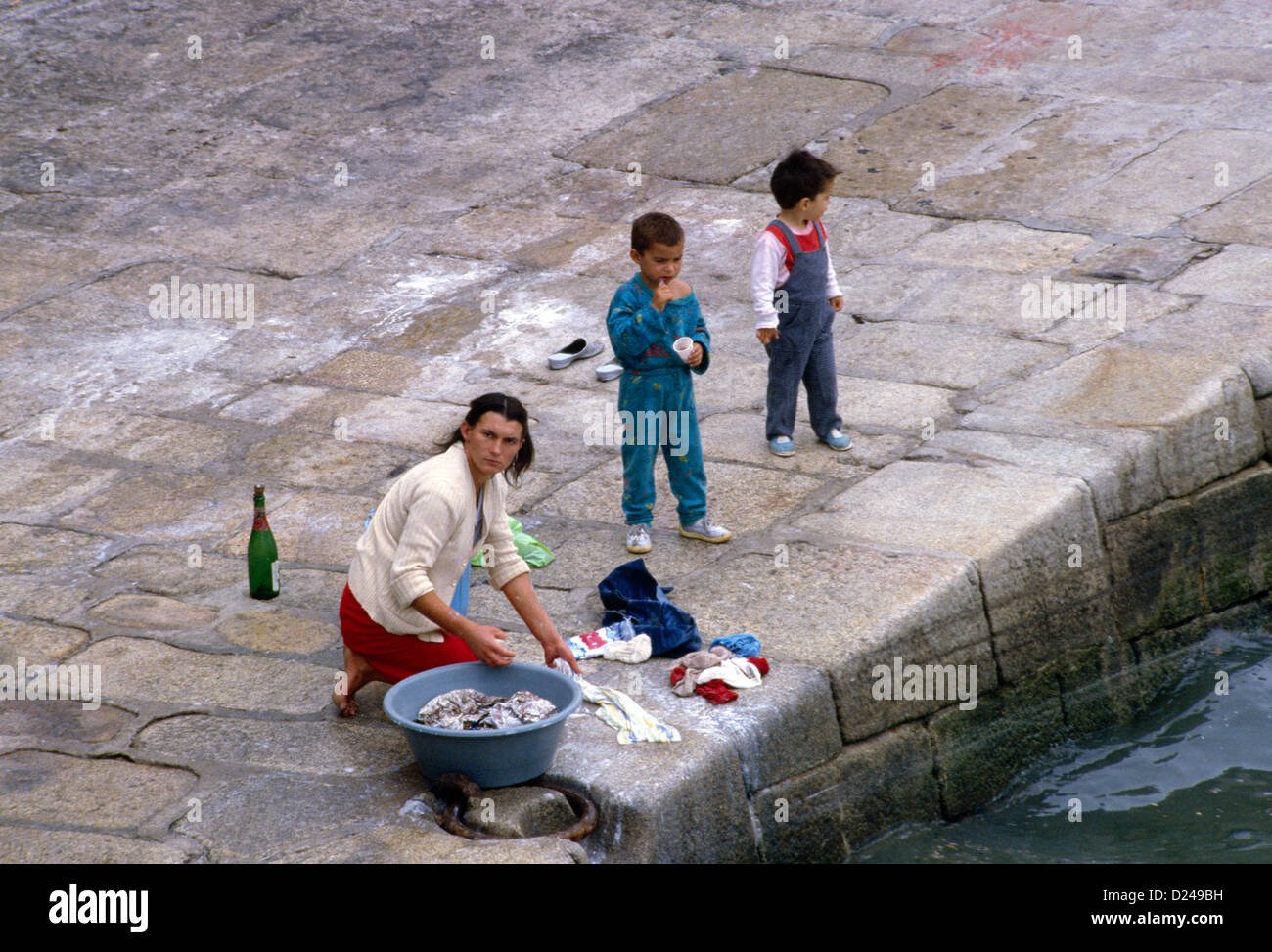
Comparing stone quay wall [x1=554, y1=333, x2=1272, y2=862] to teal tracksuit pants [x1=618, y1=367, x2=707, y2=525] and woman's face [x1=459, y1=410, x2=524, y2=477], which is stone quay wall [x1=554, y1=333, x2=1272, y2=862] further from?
woman's face [x1=459, y1=410, x2=524, y2=477]

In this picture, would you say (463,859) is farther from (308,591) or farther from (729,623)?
(308,591)

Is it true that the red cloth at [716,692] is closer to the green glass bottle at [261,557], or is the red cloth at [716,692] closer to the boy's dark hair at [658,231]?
the boy's dark hair at [658,231]

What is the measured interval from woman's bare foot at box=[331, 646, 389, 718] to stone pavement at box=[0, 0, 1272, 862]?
0.22ft

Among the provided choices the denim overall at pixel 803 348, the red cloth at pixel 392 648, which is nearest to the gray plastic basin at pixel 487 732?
the red cloth at pixel 392 648

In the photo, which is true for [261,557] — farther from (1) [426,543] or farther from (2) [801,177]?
(2) [801,177]

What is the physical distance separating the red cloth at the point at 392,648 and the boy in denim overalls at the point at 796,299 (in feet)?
6.86

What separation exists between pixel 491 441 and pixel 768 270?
2.16 m

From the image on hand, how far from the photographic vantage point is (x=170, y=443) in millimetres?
7512

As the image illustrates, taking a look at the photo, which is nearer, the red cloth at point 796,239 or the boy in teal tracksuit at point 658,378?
the boy in teal tracksuit at point 658,378

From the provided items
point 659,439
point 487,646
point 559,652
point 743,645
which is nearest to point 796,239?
point 659,439

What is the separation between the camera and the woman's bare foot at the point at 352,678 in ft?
16.6

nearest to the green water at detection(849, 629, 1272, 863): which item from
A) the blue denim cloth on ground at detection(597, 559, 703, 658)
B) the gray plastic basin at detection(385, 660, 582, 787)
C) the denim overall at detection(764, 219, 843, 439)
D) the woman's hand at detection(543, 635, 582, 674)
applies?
the blue denim cloth on ground at detection(597, 559, 703, 658)

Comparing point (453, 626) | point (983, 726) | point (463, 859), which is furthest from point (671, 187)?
point (463, 859)

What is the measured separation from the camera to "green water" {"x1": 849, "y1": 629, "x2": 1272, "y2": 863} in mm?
5527
